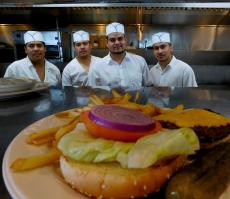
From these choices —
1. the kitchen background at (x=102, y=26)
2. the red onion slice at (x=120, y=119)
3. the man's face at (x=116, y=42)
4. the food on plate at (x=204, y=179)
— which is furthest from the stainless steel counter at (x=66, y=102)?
the kitchen background at (x=102, y=26)

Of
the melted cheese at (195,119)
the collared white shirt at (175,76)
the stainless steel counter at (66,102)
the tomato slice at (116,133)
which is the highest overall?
the tomato slice at (116,133)

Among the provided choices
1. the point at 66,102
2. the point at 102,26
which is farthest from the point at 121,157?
the point at 102,26

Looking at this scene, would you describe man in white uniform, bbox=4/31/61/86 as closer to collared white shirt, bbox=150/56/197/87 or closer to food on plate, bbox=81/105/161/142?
collared white shirt, bbox=150/56/197/87

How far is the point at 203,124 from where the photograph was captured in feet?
2.27

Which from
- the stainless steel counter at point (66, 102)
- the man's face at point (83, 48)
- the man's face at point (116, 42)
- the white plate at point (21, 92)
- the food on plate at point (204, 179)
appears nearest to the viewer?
the food on plate at point (204, 179)

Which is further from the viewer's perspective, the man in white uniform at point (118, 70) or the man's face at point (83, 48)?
the man's face at point (83, 48)

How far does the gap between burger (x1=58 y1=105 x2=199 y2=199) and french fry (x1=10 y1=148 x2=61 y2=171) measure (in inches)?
2.3

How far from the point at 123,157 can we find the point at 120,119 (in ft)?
0.34

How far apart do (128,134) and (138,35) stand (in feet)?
18.2

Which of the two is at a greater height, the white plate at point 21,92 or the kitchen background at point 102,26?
the kitchen background at point 102,26

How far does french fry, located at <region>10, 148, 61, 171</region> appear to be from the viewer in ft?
1.91

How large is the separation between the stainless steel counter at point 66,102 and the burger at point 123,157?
1.36 feet

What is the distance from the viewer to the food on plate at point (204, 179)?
46 centimetres

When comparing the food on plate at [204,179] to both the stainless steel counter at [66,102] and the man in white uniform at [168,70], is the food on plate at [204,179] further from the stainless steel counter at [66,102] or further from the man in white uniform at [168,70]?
the man in white uniform at [168,70]
